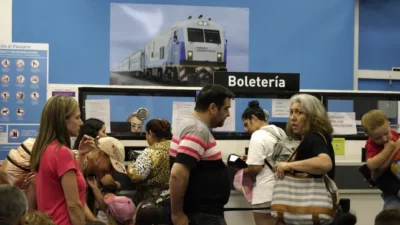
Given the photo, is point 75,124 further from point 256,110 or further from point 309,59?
point 309,59

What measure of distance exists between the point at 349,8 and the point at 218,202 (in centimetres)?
603

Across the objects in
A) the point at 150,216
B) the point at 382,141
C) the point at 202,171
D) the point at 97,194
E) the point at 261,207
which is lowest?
the point at 261,207

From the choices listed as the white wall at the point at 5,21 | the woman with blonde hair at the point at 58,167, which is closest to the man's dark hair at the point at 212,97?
the woman with blonde hair at the point at 58,167

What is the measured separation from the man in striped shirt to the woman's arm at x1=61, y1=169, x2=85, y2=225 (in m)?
0.52

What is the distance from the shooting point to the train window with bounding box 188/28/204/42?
782 cm

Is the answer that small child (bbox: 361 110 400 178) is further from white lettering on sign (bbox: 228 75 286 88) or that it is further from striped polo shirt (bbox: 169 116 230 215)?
white lettering on sign (bbox: 228 75 286 88)

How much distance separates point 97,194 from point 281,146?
4.57 ft

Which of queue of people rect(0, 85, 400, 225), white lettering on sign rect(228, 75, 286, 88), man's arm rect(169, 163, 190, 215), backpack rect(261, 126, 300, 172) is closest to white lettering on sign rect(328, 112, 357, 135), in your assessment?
Result: white lettering on sign rect(228, 75, 286, 88)

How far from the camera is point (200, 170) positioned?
10.0 ft

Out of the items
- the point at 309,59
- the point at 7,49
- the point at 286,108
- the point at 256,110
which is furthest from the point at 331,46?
the point at 7,49

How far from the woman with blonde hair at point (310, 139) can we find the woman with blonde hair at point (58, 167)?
1.19 metres

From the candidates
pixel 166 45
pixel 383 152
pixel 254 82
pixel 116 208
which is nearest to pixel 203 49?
pixel 166 45

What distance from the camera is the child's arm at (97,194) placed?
3910 mm

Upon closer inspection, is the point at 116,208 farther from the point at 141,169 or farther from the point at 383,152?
the point at 383,152
